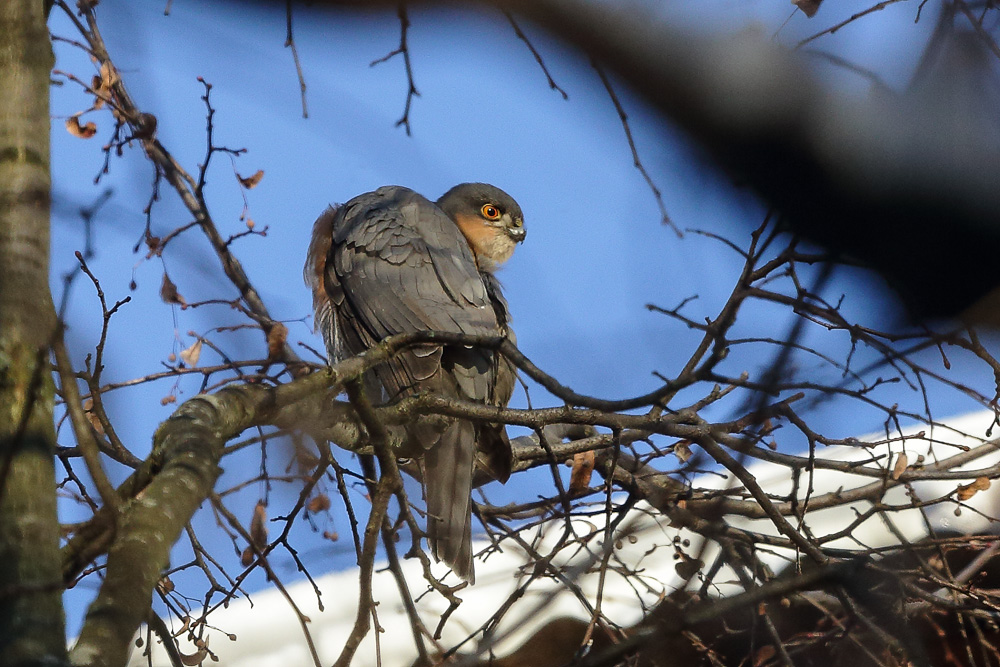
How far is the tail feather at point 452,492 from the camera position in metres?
3.54

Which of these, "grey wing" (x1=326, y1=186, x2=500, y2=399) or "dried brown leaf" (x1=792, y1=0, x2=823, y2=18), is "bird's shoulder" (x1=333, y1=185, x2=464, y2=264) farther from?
"dried brown leaf" (x1=792, y1=0, x2=823, y2=18)

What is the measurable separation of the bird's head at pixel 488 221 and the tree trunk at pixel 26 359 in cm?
366

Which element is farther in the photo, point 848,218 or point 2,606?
point 2,606

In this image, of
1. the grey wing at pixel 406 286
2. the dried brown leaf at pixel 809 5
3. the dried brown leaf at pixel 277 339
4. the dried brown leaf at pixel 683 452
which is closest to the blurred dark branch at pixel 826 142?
the dried brown leaf at pixel 809 5

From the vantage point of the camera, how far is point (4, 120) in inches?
86.7

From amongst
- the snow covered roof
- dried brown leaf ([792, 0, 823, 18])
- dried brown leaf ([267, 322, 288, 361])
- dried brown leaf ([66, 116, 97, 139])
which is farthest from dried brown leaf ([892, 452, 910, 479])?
dried brown leaf ([66, 116, 97, 139])

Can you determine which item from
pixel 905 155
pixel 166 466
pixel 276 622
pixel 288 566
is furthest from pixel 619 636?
pixel 905 155

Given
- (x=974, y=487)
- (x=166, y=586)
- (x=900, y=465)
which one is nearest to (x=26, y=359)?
(x=166, y=586)

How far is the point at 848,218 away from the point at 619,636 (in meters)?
2.86

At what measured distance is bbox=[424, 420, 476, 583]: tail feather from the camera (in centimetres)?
354

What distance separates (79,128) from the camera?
13.5 feet

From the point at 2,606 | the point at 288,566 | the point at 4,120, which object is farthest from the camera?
the point at 288,566

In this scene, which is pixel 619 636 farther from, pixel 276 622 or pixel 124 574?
pixel 124 574

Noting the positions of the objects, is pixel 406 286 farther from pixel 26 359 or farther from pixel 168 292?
pixel 26 359
